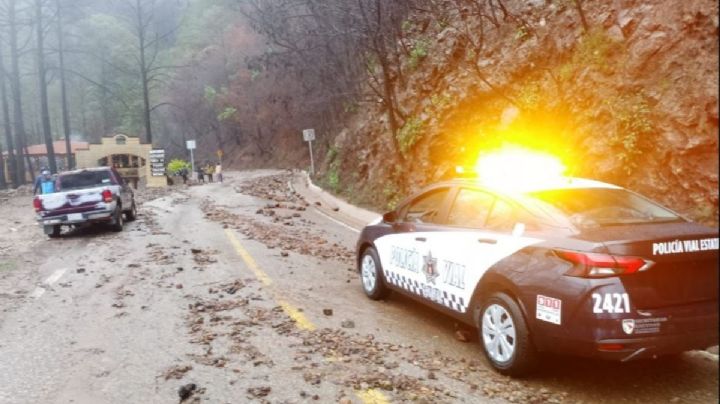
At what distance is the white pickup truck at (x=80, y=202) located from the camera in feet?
49.7

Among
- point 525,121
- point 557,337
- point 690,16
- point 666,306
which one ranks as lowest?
point 557,337

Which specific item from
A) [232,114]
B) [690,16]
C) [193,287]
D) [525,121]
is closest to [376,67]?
[525,121]

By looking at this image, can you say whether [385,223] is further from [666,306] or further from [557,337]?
[666,306]

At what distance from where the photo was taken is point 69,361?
5734mm

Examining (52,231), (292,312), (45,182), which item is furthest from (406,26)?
(292,312)

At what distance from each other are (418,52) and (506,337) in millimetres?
16540

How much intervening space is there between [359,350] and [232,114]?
70475 millimetres

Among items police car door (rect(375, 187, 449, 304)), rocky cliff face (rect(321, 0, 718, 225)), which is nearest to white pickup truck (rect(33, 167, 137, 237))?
rocky cliff face (rect(321, 0, 718, 225))

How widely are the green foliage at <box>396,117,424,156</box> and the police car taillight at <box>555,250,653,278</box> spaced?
13913mm

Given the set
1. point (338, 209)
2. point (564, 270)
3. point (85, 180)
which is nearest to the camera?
point (564, 270)

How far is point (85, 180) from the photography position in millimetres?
16469

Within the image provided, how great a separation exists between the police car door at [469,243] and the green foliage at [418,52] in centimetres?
1493

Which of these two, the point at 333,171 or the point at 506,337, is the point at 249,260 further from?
the point at 333,171

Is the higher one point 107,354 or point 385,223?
point 385,223
